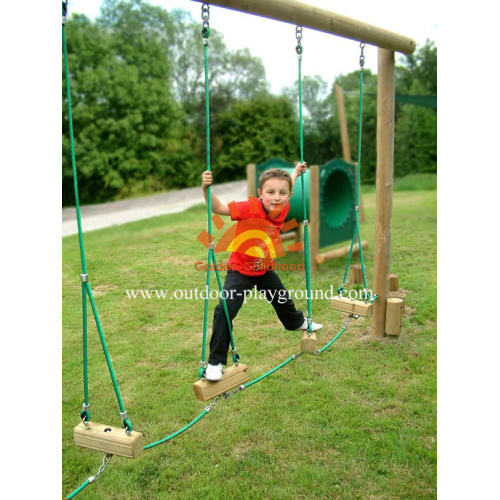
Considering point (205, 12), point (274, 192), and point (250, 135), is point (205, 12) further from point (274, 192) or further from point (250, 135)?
point (250, 135)

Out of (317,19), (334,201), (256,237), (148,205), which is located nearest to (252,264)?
(256,237)

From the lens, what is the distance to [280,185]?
108 inches

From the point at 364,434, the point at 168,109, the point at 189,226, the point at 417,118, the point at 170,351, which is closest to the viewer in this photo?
the point at 364,434

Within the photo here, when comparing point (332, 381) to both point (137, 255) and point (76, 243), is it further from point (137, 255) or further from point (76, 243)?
point (76, 243)

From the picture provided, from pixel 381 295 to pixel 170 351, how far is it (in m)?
1.78

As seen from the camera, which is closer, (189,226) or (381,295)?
(381,295)

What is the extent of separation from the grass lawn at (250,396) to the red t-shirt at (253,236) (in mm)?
1058

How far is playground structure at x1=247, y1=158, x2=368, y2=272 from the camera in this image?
18.0 feet

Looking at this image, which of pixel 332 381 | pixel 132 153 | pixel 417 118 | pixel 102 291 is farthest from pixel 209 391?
pixel 417 118

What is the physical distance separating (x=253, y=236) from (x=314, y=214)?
280cm

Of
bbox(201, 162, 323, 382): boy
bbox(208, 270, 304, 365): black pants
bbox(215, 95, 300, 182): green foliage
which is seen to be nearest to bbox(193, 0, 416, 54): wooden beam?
bbox(201, 162, 323, 382): boy

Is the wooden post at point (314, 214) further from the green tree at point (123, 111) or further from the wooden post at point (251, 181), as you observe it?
the green tree at point (123, 111)

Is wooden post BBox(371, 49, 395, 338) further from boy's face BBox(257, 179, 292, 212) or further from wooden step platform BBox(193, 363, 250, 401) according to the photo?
wooden step platform BBox(193, 363, 250, 401)

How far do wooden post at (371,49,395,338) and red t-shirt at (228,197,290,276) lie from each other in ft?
3.93
